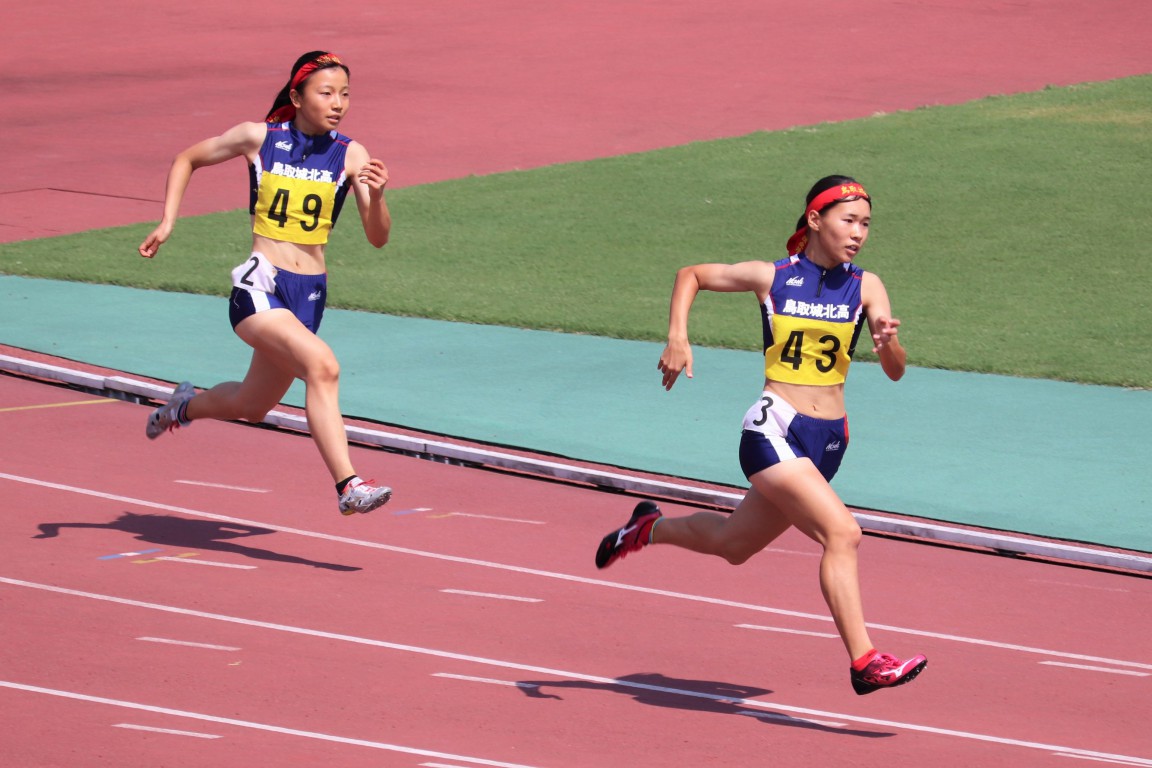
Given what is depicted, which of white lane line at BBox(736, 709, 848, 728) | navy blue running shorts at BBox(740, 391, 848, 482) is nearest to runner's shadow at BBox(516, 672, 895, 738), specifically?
white lane line at BBox(736, 709, 848, 728)

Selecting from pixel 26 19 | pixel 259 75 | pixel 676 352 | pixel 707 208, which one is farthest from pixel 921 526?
pixel 26 19

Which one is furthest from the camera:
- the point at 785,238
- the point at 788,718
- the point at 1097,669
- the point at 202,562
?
the point at 785,238

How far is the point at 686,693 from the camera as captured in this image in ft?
23.4

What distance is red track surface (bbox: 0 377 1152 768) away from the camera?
651 cm

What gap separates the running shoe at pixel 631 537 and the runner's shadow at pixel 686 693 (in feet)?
2.54

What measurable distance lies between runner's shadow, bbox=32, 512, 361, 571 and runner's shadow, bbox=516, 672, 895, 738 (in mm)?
1847

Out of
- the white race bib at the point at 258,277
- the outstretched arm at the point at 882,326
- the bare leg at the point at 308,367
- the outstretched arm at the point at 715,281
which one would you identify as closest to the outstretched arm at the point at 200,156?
the white race bib at the point at 258,277

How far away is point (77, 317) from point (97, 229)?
12.2ft

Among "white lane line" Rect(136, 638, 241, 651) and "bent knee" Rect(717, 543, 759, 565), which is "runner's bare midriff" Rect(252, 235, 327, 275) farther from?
"bent knee" Rect(717, 543, 759, 565)

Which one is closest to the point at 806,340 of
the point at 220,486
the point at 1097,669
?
the point at 1097,669

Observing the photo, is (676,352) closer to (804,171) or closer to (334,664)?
(334,664)

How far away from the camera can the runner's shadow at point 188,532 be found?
8.77 metres

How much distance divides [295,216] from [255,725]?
3.07 metres

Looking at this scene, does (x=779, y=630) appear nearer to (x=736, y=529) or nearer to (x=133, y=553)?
(x=736, y=529)
